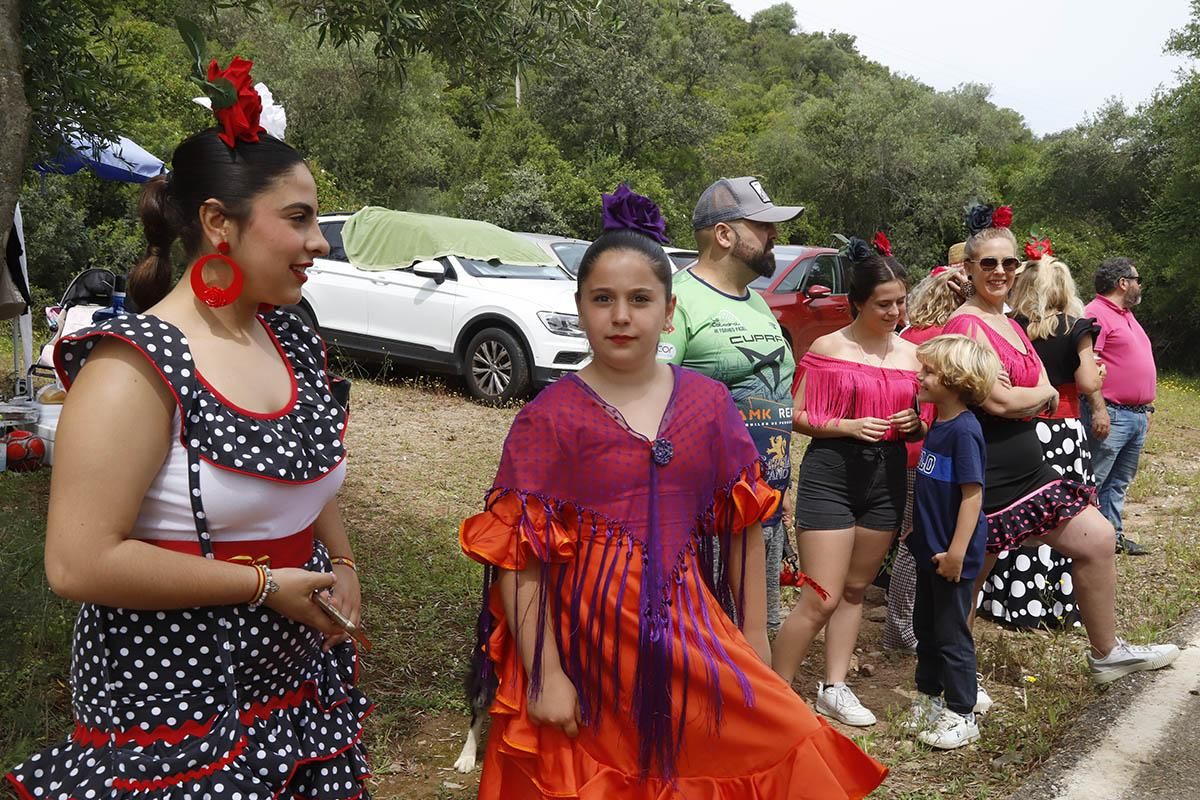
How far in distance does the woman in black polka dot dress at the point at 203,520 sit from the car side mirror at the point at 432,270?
8.31m

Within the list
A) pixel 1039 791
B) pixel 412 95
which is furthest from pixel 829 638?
pixel 412 95

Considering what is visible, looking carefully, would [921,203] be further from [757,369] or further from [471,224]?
[757,369]

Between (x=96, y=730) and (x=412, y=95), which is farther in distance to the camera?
(x=412, y=95)

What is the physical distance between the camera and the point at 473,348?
10055 millimetres

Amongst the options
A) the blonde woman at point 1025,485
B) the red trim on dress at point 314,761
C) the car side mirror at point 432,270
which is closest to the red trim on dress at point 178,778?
the red trim on dress at point 314,761

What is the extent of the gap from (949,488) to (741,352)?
1.07 metres

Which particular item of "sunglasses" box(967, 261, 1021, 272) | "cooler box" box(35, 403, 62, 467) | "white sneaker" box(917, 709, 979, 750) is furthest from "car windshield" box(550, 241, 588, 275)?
"white sneaker" box(917, 709, 979, 750)

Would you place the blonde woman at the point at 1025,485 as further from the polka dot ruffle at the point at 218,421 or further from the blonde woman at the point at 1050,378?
the polka dot ruffle at the point at 218,421

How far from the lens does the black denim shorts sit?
4.14 m

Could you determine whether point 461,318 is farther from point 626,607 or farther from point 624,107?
point 624,107

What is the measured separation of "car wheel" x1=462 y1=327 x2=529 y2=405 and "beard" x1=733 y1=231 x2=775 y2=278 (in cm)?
594

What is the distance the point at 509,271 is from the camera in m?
10.4

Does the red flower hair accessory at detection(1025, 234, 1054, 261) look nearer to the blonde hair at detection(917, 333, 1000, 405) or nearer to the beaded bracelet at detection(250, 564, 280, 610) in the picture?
the blonde hair at detection(917, 333, 1000, 405)

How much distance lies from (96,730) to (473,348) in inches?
327
